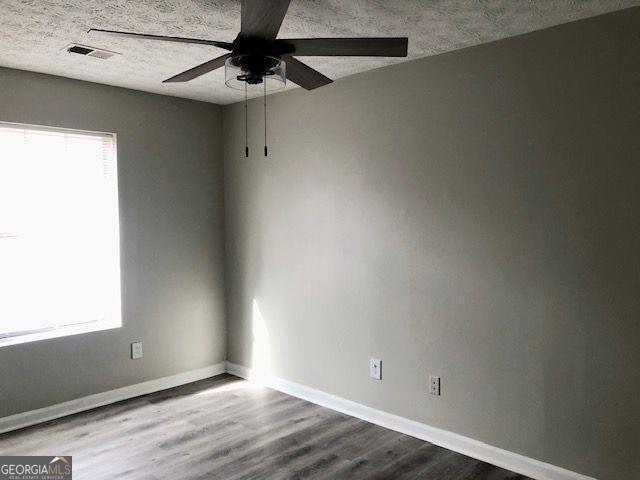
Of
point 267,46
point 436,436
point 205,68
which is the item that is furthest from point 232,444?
point 267,46

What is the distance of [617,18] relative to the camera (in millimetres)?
2461

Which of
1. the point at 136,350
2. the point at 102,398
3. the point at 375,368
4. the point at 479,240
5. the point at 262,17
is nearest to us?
the point at 262,17

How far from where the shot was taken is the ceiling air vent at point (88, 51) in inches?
115

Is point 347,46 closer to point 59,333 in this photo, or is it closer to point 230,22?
point 230,22

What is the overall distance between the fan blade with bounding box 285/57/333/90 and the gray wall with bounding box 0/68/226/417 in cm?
200

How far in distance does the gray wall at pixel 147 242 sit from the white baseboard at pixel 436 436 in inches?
34.4

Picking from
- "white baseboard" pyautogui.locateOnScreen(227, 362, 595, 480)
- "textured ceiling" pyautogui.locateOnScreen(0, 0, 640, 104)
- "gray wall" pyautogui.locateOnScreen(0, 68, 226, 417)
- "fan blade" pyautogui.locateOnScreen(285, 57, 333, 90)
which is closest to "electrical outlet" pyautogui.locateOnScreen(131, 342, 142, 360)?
"gray wall" pyautogui.locateOnScreen(0, 68, 226, 417)

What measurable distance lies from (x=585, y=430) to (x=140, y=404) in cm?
287

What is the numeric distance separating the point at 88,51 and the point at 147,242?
4.94 ft

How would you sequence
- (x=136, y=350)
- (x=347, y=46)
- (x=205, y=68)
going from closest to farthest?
(x=347, y=46), (x=205, y=68), (x=136, y=350)

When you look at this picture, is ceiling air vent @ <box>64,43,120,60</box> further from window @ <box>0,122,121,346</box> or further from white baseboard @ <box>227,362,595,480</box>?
white baseboard @ <box>227,362,595,480</box>

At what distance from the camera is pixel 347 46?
1.97m

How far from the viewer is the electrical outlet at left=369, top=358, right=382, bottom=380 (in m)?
3.47

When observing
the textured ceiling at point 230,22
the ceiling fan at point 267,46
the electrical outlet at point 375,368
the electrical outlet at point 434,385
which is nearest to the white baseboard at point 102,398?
the electrical outlet at point 375,368
